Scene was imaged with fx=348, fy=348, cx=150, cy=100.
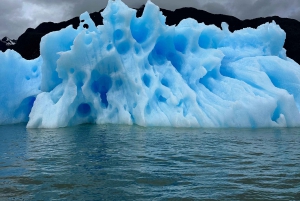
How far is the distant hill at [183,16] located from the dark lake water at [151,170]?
47.2 metres

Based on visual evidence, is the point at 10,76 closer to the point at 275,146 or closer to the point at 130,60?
the point at 130,60

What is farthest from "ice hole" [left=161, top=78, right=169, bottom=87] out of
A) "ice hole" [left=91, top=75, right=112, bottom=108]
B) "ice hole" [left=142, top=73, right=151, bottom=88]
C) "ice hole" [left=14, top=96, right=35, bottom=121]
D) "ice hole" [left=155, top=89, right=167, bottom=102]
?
"ice hole" [left=14, top=96, right=35, bottom=121]

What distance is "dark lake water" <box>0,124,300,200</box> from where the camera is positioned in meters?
3.71

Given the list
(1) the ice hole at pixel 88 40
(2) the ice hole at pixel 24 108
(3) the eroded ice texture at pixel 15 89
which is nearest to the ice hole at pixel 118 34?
(1) the ice hole at pixel 88 40

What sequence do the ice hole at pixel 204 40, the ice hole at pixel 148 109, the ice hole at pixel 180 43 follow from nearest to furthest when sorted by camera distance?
the ice hole at pixel 148 109, the ice hole at pixel 180 43, the ice hole at pixel 204 40

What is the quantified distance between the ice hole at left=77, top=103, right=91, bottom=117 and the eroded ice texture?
2.27 meters

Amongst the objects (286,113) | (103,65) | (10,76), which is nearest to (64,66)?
(103,65)

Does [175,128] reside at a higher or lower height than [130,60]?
lower

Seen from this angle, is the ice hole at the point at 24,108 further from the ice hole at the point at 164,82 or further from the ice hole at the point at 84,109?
the ice hole at the point at 164,82

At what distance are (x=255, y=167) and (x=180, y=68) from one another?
8.64 metres

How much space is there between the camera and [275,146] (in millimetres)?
6926

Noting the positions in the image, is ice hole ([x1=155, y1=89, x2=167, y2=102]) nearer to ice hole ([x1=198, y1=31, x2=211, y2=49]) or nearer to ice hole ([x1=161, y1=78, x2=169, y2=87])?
ice hole ([x1=161, y1=78, x2=169, y2=87])

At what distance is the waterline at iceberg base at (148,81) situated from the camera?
37.0ft

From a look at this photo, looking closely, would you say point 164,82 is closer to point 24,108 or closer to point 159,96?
point 159,96
